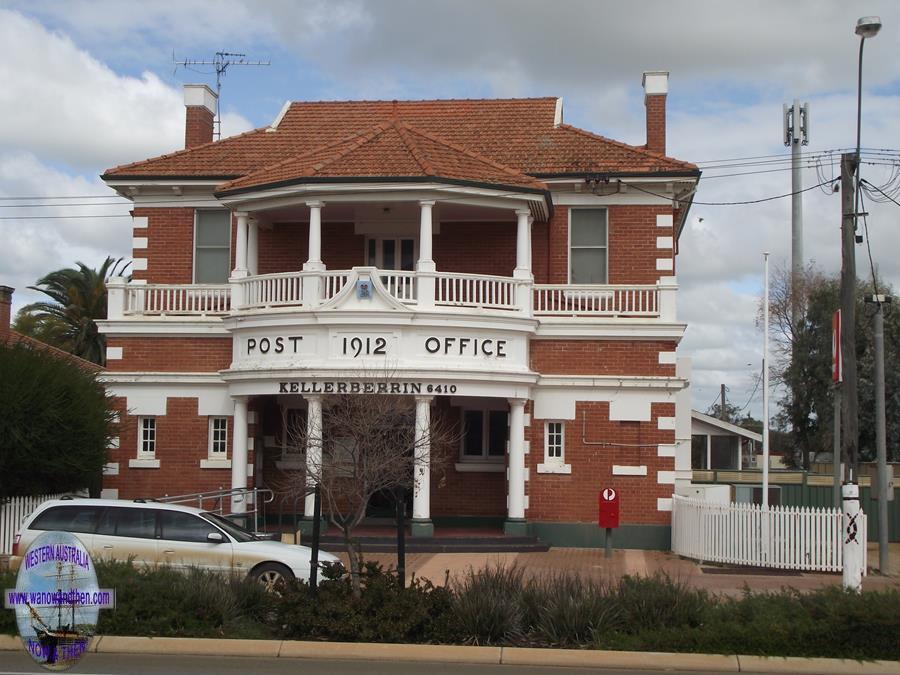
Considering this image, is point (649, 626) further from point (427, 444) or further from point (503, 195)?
point (503, 195)

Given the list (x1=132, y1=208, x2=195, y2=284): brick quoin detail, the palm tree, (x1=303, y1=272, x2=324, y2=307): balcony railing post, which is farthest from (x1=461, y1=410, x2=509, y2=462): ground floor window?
the palm tree

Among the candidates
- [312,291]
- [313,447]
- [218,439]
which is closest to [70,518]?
[313,447]

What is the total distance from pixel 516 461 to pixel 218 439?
6792 mm

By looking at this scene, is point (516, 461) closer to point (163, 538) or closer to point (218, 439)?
point (218, 439)

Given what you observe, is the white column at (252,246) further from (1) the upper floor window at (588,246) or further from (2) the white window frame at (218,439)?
(1) the upper floor window at (588,246)

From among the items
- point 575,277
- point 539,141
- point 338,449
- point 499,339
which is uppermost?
point 539,141

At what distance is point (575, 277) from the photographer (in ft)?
84.3

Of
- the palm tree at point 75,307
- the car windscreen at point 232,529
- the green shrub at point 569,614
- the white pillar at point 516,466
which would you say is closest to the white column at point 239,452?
the white pillar at point 516,466

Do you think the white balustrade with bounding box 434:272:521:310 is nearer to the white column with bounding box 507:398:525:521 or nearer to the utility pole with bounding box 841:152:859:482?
the white column with bounding box 507:398:525:521

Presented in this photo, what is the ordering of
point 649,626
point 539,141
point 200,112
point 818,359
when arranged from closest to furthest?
point 649,626 → point 539,141 → point 200,112 → point 818,359

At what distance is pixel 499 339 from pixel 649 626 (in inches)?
433

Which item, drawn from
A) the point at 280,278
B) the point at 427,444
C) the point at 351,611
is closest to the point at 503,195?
the point at 280,278

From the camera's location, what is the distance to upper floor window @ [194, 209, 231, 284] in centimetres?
2634

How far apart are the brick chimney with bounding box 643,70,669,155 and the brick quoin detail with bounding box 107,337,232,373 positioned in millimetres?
11272
